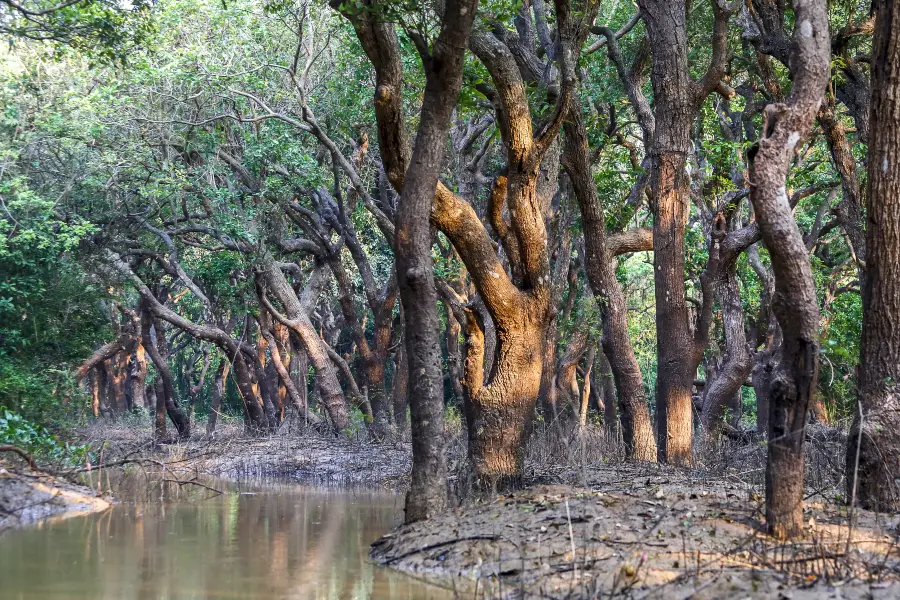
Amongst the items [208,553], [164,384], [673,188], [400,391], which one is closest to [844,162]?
[673,188]

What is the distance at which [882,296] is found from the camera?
7852mm

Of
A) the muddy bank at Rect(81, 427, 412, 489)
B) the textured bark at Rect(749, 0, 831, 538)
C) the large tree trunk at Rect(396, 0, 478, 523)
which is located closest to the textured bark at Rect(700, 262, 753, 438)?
the muddy bank at Rect(81, 427, 412, 489)

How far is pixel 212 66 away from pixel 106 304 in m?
9.67

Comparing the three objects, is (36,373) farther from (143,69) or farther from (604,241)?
(604,241)

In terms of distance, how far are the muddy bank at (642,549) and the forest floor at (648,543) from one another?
1 centimetres

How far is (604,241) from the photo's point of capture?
43.4 ft

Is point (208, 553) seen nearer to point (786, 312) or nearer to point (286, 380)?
point (786, 312)

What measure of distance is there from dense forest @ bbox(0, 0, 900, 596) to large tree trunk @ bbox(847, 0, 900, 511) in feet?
0.07

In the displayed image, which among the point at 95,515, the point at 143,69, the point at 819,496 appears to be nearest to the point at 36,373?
the point at 143,69

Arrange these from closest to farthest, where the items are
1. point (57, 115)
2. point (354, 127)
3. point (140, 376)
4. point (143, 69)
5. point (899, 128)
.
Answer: point (899, 128)
point (143, 69)
point (57, 115)
point (354, 127)
point (140, 376)

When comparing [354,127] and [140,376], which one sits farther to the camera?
[140,376]

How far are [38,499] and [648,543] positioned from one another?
8.25 m

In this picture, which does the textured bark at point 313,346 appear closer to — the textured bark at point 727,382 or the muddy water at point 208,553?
the muddy water at point 208,553

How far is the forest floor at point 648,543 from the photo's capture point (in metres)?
5.59
